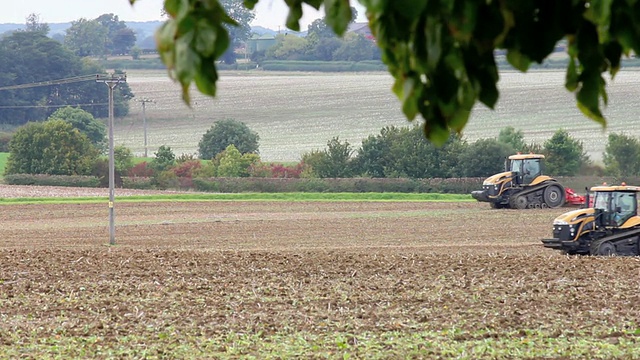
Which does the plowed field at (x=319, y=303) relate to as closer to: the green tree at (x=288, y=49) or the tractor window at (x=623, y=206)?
the tractor window at (x=623, y=206)

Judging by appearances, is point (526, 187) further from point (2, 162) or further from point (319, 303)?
point (2, 162)

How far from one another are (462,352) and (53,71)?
316 feet

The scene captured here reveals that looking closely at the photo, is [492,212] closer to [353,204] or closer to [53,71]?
[353,204]

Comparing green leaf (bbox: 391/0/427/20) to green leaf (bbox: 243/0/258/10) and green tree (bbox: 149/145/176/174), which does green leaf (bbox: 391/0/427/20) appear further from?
green tree (bbox: 149/145/176/174)

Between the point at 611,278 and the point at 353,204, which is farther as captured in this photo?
the point at 353,204

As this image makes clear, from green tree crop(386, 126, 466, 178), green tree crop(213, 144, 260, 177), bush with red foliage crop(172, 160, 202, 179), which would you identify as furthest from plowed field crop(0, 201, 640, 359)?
bush with red foliage crop(172, 160, 202, 179)

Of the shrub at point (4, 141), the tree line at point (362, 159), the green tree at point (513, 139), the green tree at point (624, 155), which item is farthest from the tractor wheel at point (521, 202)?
the shrub at point (4, 141)

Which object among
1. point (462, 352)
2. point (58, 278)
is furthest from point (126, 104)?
point (462, 352)

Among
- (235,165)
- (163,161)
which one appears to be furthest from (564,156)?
(163,161)

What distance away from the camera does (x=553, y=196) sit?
38625mm

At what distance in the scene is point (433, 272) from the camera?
1870 centimetres

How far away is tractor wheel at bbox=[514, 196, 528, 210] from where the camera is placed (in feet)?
126

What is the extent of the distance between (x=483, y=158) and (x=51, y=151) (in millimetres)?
26112

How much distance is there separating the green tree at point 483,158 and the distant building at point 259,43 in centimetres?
7287
